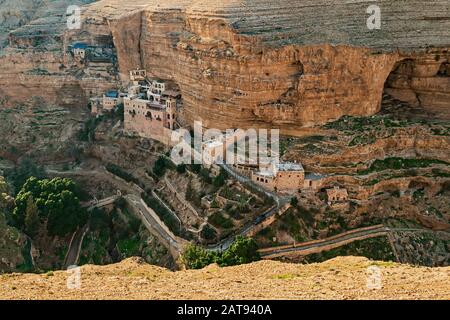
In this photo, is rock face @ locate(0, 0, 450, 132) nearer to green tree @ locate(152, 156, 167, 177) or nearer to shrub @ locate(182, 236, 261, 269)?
green tree @ locate(152, 156, 167, 177)

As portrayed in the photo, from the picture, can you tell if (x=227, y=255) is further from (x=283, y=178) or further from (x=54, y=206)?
(x=54, y=206)

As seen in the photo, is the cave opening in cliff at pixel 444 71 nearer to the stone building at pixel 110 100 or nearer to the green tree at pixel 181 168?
the green tree at pixel 181 168

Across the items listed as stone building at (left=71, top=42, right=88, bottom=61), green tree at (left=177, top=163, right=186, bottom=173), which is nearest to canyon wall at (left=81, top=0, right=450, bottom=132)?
green tree at (left=177, top=163, right=186, bottom=173)

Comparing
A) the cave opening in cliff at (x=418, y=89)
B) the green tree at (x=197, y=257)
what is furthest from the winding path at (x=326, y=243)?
the cave opening in cliff at (x=418, y=89)

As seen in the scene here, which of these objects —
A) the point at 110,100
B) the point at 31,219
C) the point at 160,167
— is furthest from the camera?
the point at 110,100

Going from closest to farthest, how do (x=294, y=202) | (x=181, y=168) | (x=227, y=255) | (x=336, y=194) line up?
(x=227, y=255) → (x=294, y=202) → (x=336, y=194) → (x=181, y=168)

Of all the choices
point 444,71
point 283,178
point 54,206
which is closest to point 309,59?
point 283,178
